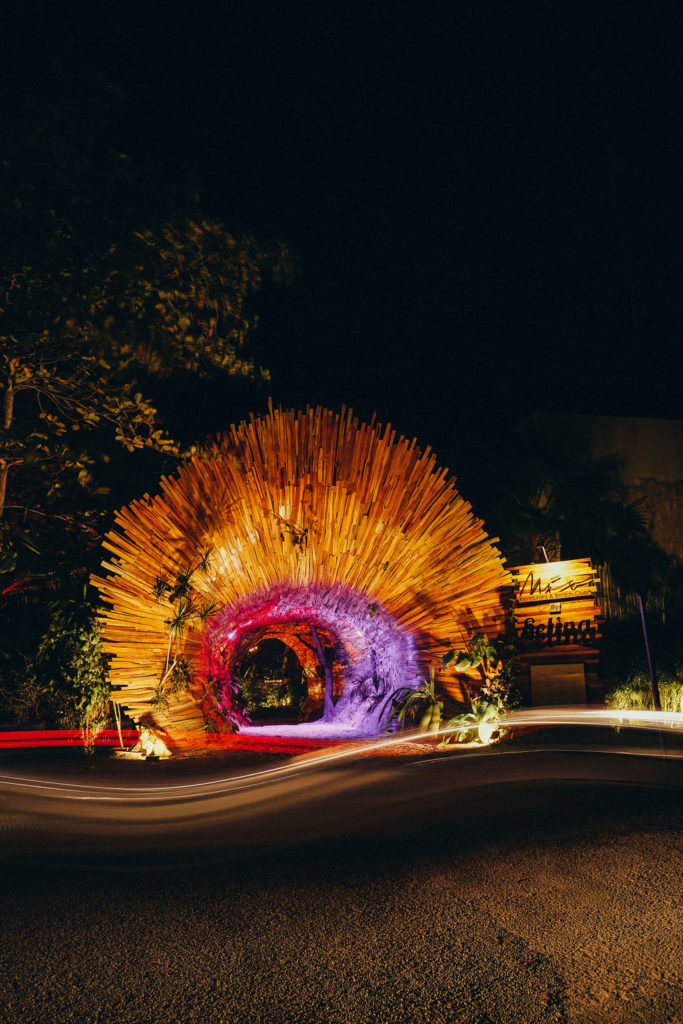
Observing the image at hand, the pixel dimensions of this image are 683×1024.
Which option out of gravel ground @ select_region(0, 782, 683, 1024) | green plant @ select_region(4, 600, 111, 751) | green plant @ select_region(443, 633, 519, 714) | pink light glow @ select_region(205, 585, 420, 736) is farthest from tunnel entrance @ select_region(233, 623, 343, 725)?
gravel ground @ select_region(0, 782, 683, 1024)

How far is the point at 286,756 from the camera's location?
8.17 metres

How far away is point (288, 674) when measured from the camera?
50.5 ft

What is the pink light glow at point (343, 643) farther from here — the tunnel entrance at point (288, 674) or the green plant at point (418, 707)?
the tunnel entrance at point (288, 674)

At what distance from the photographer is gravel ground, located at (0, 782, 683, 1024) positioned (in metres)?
2.79

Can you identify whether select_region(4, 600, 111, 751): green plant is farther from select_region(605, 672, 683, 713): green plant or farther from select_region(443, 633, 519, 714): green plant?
select_region(605, 672, 683, 713): green plant

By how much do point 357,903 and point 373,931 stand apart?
14.2 inches

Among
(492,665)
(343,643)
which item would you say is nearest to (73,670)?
(343,643)

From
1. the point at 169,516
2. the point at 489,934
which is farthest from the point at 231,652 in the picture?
the point at 489,934

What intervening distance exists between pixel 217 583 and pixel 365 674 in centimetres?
285

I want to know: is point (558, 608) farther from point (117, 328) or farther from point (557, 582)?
point (117, 328)

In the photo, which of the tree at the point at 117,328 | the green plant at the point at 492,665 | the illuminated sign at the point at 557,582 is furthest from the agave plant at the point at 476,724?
the tree at the point at 117,328

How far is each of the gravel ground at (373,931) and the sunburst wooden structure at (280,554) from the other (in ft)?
11.7

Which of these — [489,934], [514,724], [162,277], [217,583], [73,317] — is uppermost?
[162,277]

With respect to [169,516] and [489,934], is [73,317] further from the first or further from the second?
[489,934]
